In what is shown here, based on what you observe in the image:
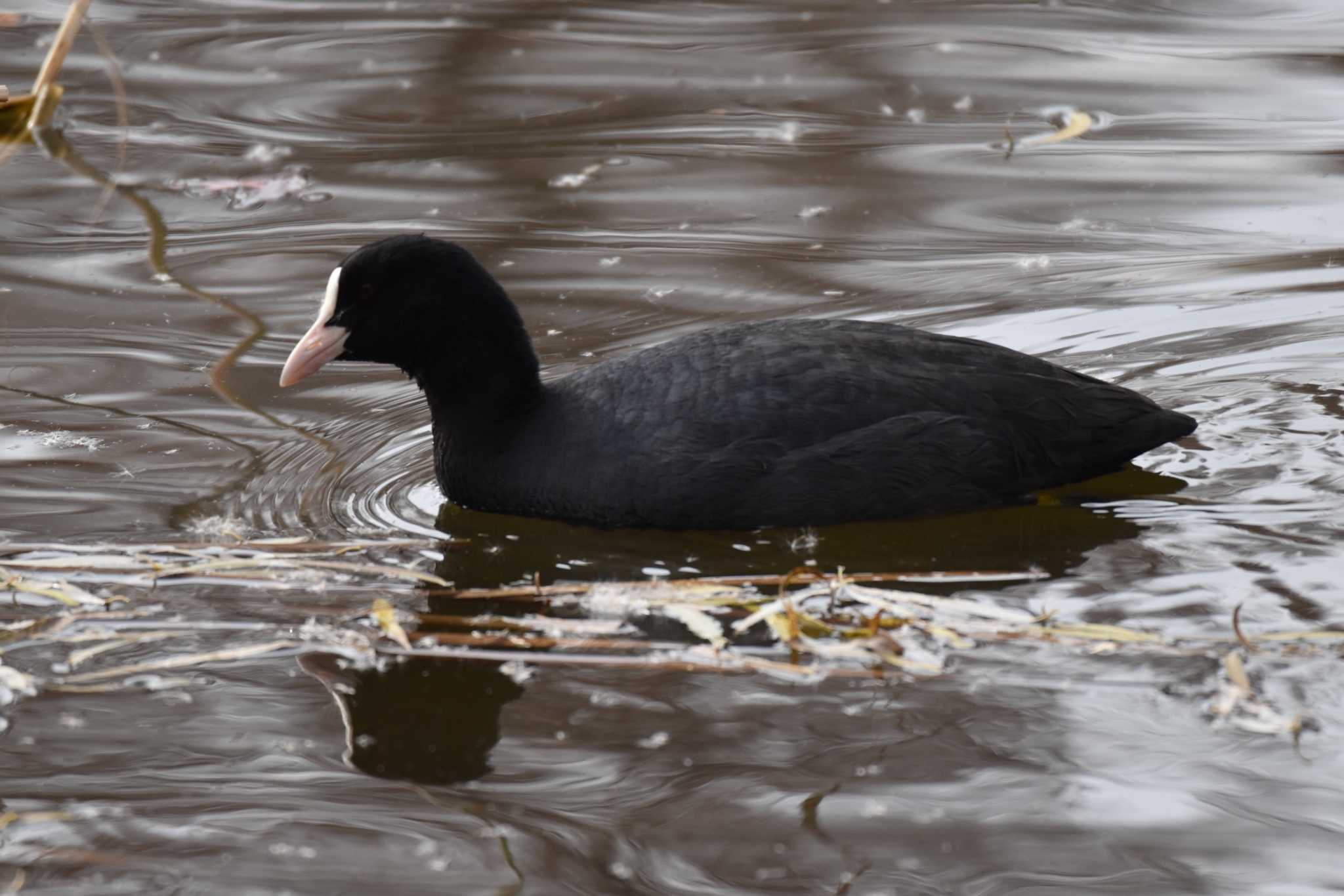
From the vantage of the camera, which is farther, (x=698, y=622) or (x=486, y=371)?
(x=486, y=371)

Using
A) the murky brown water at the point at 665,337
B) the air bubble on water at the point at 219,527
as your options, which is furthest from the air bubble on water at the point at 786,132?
the air bubble on water at the point at 219,527

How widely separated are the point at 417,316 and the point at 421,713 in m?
1.41

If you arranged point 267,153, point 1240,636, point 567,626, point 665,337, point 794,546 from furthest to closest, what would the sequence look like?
point 267,153 → point 665,337 → point 794,546 → point 567,626 → point 1240,636

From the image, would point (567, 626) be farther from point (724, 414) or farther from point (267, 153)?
point (267, 153)

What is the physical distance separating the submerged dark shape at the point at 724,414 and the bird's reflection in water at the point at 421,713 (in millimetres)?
887

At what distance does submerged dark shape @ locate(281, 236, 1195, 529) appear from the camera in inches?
184

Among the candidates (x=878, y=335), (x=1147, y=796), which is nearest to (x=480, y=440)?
(x=878, y=335)

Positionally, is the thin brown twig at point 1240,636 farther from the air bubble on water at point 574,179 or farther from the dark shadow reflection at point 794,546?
the air bubble on water at point 574,179

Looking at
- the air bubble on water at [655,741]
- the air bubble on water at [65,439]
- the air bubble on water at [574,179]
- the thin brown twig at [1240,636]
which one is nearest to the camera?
the air bubble on water at [655,741]

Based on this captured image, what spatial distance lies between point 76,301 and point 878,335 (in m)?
3.15

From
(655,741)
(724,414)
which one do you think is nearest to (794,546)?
(724,414)

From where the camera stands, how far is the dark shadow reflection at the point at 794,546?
4574 millimetres

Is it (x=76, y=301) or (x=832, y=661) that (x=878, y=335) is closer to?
(x=832, y=661)

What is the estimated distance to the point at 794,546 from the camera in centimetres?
466
